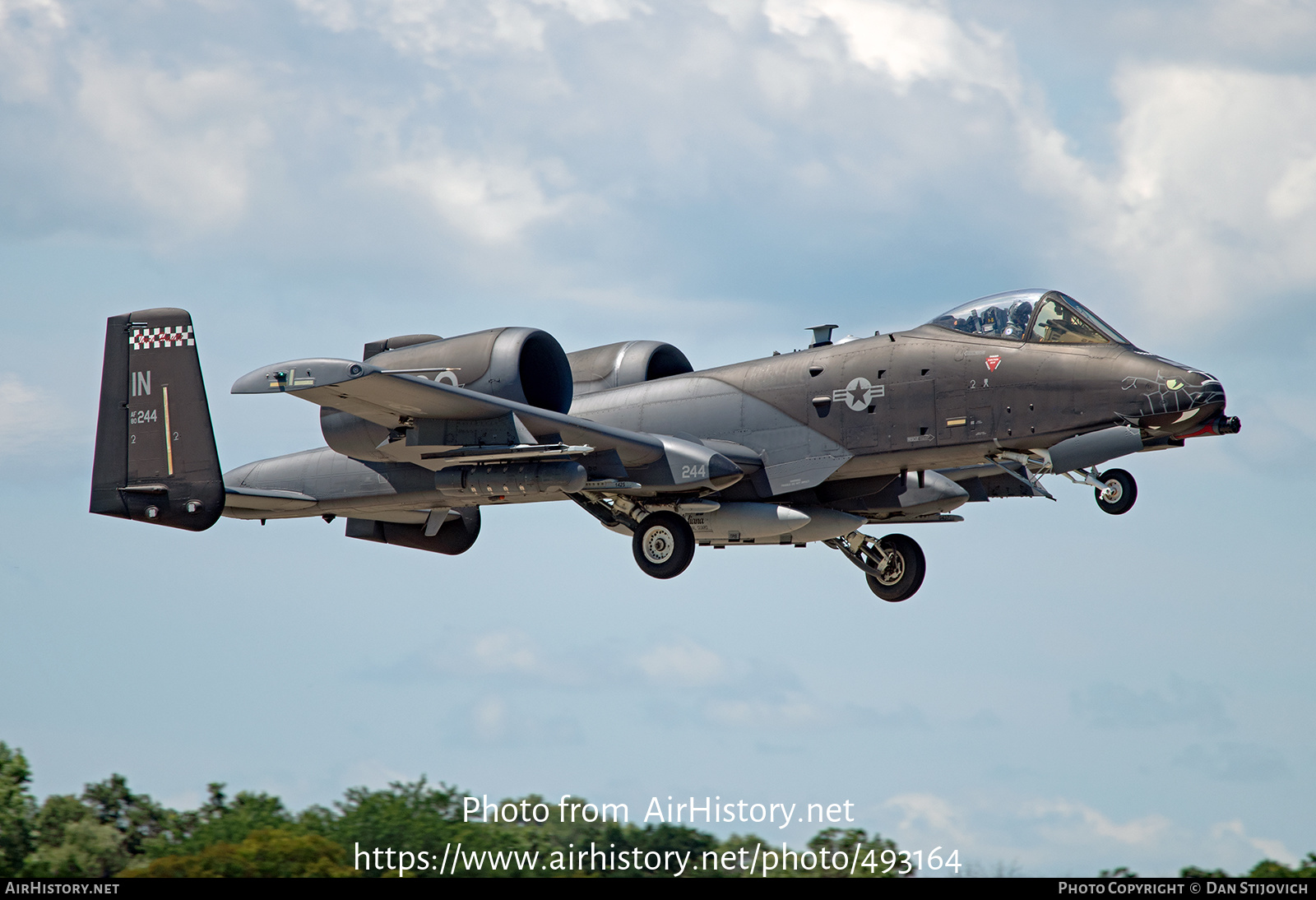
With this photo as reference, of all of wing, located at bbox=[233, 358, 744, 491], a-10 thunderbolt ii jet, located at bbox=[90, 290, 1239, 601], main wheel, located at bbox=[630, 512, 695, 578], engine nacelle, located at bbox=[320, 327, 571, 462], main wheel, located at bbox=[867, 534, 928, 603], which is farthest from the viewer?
main wheel, located at bbox=[867, 534, 928, 603]

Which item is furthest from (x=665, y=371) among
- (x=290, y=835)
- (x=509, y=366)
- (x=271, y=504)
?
(x=290, y=835)

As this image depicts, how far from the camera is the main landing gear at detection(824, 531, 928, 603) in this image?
811 inches

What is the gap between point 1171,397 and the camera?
16781mm

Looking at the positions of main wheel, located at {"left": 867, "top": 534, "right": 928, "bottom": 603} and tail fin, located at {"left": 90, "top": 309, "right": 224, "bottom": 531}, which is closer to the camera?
tail fin, located at {"left": 90, "top": 309, "right": 224, "bottom": 531}

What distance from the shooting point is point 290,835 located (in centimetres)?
1808

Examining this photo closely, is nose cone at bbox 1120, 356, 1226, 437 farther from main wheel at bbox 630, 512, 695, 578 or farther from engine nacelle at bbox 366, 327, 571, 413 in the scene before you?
engine nacelle at bbox 366, 327, 571, 413

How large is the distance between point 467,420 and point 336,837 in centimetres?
Result: 689

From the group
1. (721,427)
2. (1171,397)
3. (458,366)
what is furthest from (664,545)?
(1171,397)

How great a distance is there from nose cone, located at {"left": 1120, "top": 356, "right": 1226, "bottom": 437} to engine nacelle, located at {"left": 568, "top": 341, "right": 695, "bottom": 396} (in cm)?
695

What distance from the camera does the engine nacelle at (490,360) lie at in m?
18.5

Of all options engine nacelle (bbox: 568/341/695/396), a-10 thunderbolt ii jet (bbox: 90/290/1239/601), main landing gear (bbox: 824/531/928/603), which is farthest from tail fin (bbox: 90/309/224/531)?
main landing gear (bbox: 824/531/928/603)

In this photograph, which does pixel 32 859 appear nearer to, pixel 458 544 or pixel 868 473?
pixel 458 544

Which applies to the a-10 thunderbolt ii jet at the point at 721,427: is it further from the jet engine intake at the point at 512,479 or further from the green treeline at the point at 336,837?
the green treeline at the point at 336,837

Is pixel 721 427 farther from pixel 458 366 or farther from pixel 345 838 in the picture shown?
pixel 345 838
